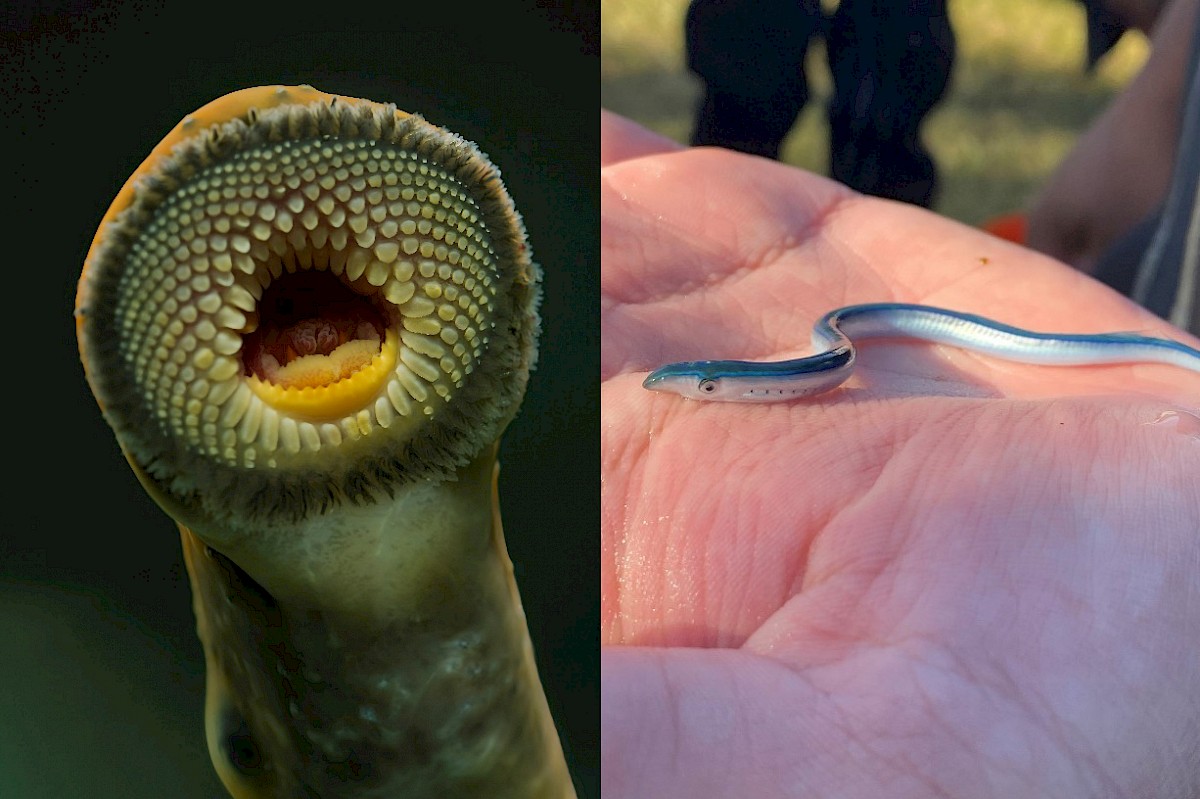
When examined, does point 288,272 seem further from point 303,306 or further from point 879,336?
point 879,336

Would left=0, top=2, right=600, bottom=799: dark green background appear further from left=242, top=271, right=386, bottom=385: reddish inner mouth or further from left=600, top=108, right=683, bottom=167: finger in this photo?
left=600, top=108, right=683, bottom=167: finger

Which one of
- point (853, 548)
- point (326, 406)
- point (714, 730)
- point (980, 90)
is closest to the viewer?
point (326, 406)

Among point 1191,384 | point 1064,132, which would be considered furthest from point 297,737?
point 1064,132

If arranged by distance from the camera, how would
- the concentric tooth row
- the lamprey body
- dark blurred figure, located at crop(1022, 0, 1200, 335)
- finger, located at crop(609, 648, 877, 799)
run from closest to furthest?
the concentric tooth row
finger, located at crop(609, 648, 877, 799)
the lamprey body
dark blurred figure, located at crop(1022, 0, 1200, 335)

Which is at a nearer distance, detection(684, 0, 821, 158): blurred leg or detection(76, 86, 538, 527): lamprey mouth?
detection(76, 86, 538, 527): lamprey mouth

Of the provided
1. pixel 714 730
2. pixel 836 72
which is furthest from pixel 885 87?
pixel 714 730

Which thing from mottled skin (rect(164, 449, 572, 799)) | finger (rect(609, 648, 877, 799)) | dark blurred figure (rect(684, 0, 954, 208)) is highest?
dark blurred figure (rect(684, 0, 954, 208))

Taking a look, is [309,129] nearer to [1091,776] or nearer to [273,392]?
[273,392]

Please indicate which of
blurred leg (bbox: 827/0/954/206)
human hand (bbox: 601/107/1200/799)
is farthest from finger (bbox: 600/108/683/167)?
blurred leg (bbox: 827/0/954/206)
